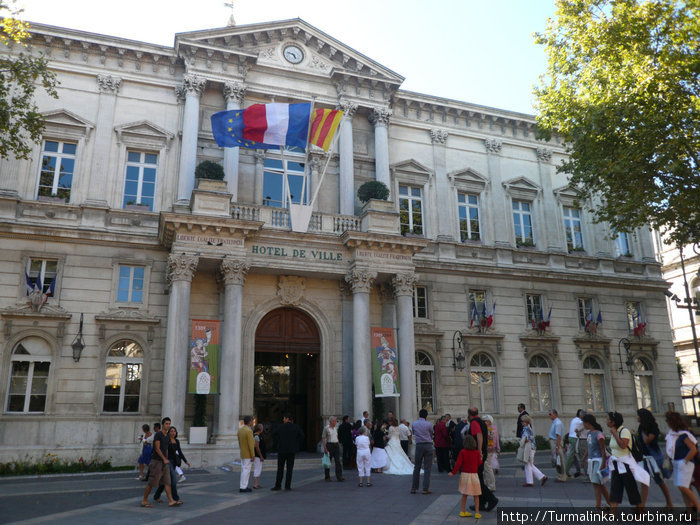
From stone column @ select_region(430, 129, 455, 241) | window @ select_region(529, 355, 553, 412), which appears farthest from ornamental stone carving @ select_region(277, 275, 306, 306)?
window @ select_region(529, 355, 553, 412)

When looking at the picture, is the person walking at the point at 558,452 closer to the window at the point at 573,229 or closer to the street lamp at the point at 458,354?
the street lamp at the point at 458,354

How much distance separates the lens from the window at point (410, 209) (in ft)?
86.5

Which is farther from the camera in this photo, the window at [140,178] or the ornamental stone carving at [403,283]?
the window at [140,178]

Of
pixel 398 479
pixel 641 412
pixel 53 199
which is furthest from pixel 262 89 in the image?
pixel 641 412

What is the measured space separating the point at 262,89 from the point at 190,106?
335 cm

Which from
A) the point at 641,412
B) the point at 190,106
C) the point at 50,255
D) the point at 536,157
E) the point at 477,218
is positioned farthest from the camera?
the point at 536,157

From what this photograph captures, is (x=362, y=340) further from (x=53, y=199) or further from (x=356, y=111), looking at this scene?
(x=53, y=199)

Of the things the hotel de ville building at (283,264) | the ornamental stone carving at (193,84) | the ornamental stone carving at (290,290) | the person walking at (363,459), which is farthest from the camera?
the ornamental stone carving at (193,84)

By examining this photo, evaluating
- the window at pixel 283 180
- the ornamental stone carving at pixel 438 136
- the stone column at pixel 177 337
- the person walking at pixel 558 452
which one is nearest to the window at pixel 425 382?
the window at pixel 283 180

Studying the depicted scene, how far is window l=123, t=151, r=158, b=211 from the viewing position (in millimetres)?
22812

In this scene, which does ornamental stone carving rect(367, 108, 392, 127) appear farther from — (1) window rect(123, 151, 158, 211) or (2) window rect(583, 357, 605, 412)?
(2) window rect(583, 357, 605, 412)

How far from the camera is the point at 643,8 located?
19438 mm

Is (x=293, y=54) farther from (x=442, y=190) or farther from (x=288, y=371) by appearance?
(x=288, y=371)

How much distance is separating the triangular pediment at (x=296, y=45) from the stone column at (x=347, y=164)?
67.8 inches
